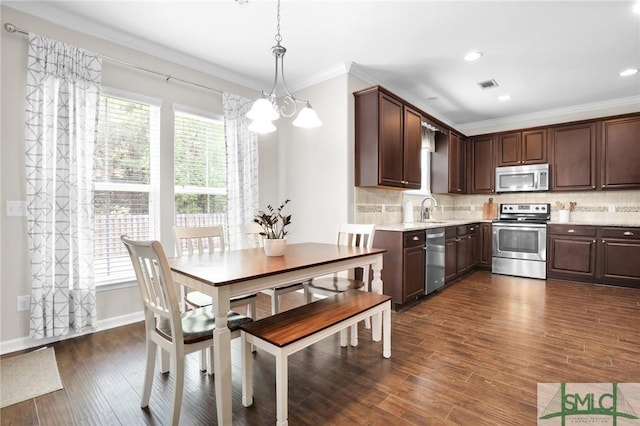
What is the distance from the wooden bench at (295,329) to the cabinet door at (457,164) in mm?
3742

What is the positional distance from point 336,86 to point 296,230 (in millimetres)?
1891

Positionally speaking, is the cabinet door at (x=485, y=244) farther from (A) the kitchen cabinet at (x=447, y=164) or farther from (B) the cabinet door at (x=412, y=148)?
(B) the cabinet door at (x=412, y=148)

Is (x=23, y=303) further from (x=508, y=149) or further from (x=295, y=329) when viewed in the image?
(x=508, y=149)

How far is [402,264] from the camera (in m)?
3.37

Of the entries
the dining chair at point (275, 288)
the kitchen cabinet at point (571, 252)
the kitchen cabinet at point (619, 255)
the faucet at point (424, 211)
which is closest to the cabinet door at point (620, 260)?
the kitchen cabinet at point (619, 255)

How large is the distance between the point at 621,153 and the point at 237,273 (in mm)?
5754

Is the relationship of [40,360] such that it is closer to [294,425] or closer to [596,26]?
[294,425]

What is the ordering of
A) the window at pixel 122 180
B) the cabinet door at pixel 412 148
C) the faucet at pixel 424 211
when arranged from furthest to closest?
1. the faucet at pixel 424 211
2. the cabinet door at pixel 412 148
3. the window at pixel 122 180

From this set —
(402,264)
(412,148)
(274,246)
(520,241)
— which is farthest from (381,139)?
(520,241)

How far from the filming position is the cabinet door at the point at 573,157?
479 centimetres

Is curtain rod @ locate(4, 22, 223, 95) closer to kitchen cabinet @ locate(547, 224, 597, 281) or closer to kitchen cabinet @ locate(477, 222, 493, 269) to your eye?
kitchen cabinet @ locate(477, 222, 493, 269)

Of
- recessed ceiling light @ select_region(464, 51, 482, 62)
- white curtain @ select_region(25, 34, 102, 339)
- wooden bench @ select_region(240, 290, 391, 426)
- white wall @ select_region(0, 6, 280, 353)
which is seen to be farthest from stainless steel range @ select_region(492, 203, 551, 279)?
white curtain @ select_region(25, 34, 102, 339)

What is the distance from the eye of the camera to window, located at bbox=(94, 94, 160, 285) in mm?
2916

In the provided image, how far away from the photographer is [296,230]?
4.24 metres
